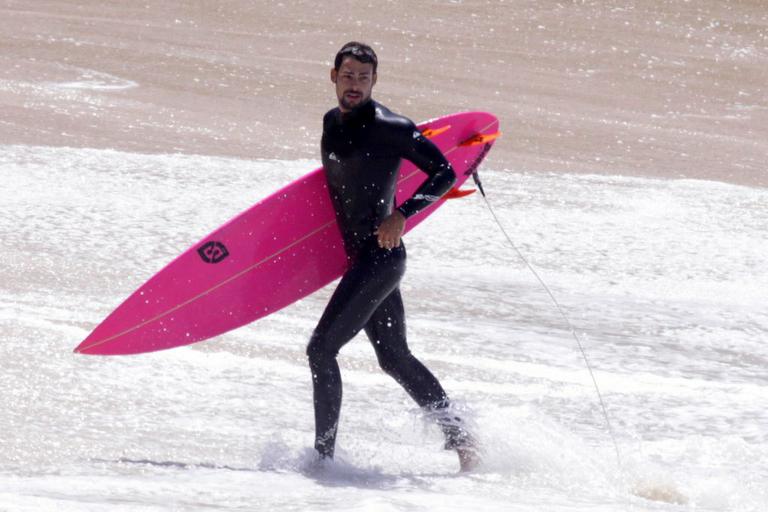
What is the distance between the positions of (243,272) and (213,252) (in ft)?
0.46

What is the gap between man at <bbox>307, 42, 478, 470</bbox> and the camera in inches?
166

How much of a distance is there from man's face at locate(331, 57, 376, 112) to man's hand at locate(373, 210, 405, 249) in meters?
0.39

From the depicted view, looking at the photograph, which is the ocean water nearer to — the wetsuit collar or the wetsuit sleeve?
the wetsuit sleeve

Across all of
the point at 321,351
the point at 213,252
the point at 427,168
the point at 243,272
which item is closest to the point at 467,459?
the point at 321,351

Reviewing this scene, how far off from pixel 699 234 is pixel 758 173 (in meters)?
3.24

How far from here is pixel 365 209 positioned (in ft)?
14.2

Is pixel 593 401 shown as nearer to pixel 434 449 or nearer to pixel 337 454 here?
pixel 434 449

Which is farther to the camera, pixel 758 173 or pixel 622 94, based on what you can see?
pixel 622 94

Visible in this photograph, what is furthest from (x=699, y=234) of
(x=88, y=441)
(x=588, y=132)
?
(x=88, y=441)

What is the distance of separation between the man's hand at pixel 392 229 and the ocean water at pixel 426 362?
73 cm

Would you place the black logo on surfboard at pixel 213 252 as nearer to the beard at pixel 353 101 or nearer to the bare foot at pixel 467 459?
the beard at pixel 353 101

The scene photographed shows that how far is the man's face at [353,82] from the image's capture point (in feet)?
13.7

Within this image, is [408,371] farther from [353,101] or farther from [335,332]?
[353,101]

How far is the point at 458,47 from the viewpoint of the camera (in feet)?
55.2
